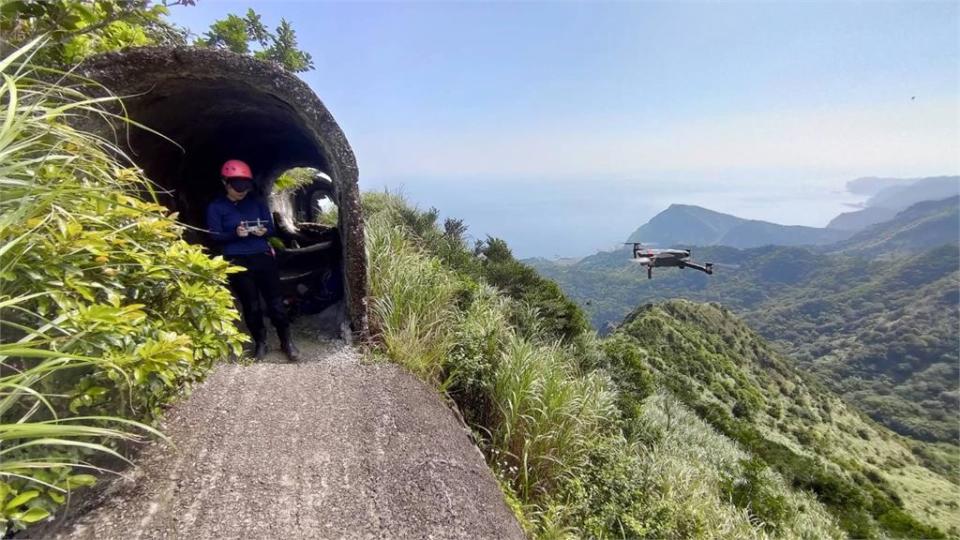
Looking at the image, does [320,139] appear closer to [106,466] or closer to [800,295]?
[106,466]

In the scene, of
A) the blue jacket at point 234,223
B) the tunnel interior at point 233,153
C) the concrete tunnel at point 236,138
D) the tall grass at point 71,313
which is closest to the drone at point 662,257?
the tunnel interior at point 233,153

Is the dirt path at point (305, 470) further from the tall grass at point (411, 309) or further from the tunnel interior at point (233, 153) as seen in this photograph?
the tunnel interior at point (233, 153)

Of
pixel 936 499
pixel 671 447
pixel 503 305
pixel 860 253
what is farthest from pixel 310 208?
pixel 860 253

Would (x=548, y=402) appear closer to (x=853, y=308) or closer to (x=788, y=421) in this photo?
(x=788, y=421)

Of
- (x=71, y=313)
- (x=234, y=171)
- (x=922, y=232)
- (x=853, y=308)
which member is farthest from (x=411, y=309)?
(x=922, y=232)

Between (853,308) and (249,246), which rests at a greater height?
(249,246)
